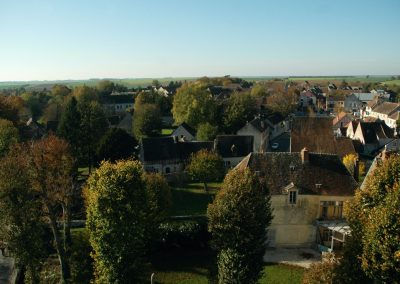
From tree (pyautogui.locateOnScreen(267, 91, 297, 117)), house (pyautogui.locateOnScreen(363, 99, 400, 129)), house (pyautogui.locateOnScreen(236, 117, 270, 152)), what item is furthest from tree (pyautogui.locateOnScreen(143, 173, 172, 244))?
house (pyautogui.locateOnScreen(363, 99, 400, 129))

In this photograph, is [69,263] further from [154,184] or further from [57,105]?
[57,105]

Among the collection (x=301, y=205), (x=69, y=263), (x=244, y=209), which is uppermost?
(x=244, y=209)

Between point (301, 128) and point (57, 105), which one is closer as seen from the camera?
point (301, 128)

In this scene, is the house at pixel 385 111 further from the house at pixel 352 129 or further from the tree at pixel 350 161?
the tree at pixel 350 161

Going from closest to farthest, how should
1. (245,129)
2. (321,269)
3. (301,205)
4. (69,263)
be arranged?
(321,269)
(69,263)
(301,205)
(245,129)

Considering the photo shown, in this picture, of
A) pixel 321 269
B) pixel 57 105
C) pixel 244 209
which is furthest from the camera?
pixel 57 105

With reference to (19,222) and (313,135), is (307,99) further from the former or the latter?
(19,222)

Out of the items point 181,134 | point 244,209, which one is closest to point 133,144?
point 181,134
